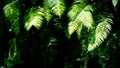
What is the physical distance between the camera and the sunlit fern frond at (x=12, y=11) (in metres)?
4.75

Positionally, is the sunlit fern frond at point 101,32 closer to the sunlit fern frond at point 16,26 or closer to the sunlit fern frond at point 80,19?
the sunlit fern frond at point 80,19


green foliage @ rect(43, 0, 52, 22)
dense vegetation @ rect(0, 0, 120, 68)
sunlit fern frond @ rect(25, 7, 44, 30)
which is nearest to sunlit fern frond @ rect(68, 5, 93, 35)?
dense vegetation @ rect(0, 0, 120, 68)

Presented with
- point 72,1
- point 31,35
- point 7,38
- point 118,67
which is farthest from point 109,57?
point 7,38

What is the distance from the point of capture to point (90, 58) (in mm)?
4758

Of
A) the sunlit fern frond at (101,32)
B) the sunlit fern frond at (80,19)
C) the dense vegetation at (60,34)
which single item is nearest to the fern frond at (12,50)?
the dense vegetation at (60,34)

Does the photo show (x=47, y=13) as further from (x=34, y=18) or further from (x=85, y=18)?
(x=85, y=18)

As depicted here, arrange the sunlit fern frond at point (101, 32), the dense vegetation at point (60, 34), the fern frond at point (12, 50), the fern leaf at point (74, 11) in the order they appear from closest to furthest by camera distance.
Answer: the sunlit fern frond at point (101, 32) → the dense vegetation at point (60, 34) → the fern leaf at point (74, 11) → the fern frond at point (12, 50)

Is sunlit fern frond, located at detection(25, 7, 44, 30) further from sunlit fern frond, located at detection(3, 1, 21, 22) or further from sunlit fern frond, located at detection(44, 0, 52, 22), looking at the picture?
sunlit fern frond, located at detection(3, 1, 21, 22)

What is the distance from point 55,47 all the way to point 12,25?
0.84 m

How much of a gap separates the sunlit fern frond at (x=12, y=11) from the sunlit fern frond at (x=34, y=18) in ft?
0.71

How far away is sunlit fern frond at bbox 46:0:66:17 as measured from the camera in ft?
14.6

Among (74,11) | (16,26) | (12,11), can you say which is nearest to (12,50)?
(16,26)

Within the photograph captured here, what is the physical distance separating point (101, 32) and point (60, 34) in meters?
1.11

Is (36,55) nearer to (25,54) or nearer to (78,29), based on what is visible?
(25,54)
